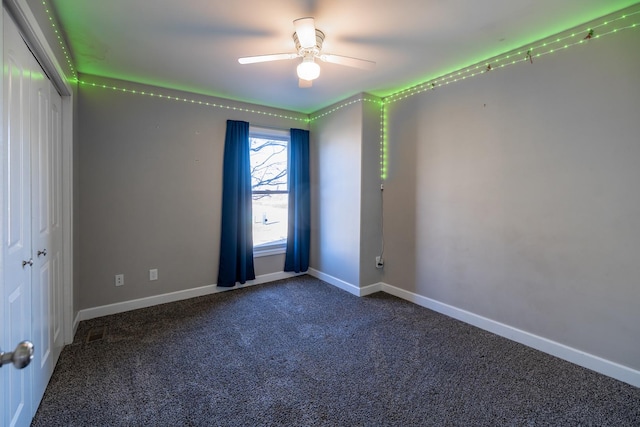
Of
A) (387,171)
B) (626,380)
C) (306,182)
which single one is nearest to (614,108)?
(626,380)

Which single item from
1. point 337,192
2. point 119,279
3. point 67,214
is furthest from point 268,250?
point 67,214

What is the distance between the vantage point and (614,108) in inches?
82.1

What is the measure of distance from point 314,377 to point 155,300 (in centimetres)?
222

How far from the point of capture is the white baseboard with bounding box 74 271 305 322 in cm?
310

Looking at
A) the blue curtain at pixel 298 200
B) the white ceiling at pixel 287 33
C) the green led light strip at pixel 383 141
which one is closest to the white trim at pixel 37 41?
the white ceiling at pixel 287 33

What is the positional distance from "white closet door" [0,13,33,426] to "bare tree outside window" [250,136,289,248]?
2630 millimetres

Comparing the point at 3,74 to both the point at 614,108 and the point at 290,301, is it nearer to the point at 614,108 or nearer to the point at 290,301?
the point at 290,301

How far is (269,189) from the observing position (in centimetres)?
431

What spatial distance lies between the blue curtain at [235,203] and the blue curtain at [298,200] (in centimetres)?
66

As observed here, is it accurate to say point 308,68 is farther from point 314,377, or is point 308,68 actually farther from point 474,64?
point 314,377

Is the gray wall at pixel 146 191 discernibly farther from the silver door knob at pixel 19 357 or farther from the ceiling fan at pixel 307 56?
the silver door knob at pixel 19 357

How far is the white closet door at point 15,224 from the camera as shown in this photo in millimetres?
1346

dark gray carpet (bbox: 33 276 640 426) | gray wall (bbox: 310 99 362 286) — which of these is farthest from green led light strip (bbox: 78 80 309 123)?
dark gray carpet (bbox: 33 276 640 426)

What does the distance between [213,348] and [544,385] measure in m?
2.40
